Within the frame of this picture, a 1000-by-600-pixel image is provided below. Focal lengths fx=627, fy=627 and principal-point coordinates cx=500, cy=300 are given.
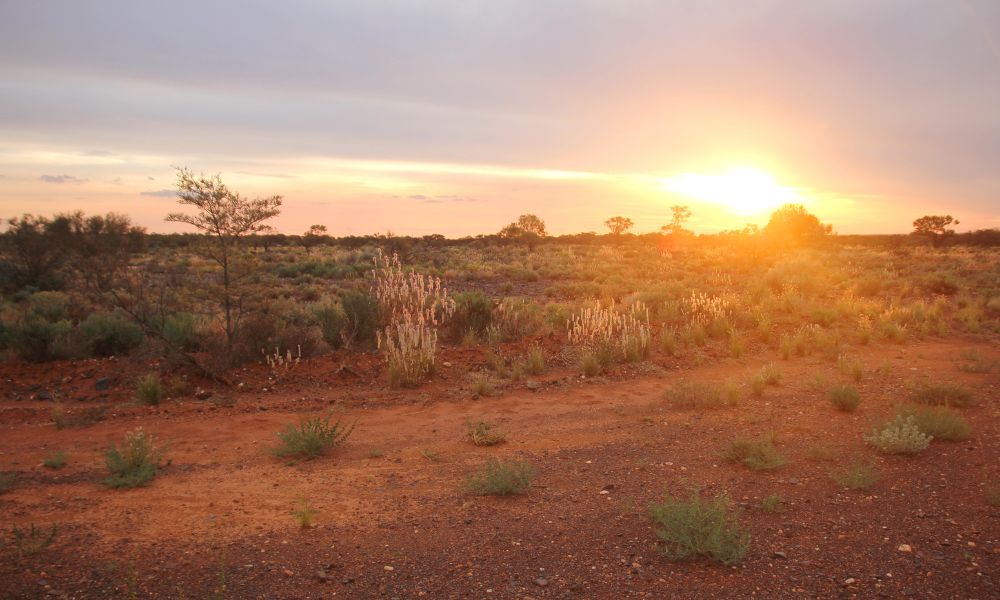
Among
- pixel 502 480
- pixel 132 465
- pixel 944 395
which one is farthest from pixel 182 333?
pixel 944 395

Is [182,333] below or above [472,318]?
below

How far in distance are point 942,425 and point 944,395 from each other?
5.16 ft

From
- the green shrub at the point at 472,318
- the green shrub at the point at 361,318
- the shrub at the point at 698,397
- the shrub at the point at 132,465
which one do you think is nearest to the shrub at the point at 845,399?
the shrub at the point at 698,397

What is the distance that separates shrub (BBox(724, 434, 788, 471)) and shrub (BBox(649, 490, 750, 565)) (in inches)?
53.7

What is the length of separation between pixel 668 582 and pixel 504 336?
899cm

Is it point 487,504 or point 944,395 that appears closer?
point 487,504

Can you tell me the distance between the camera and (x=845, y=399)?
7.74 meters

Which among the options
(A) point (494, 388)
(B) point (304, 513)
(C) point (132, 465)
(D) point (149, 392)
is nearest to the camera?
(B) point (304, 513)

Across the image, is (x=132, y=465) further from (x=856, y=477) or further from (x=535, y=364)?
(x=856, y=477)

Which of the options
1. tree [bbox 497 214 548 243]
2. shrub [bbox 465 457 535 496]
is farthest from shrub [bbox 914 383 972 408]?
tree [bbox 497 214 548 243]

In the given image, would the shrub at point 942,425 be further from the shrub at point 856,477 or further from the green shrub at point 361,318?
the green shrub at point 361,318

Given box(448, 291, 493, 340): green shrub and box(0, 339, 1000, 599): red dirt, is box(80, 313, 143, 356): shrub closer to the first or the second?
box(0, 339, 1000, 599): red dirt

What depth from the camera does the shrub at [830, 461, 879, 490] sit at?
5.43 meters

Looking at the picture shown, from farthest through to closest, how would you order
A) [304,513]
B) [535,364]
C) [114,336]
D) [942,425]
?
[114,336], [535,364], [942,425], [304,513]
